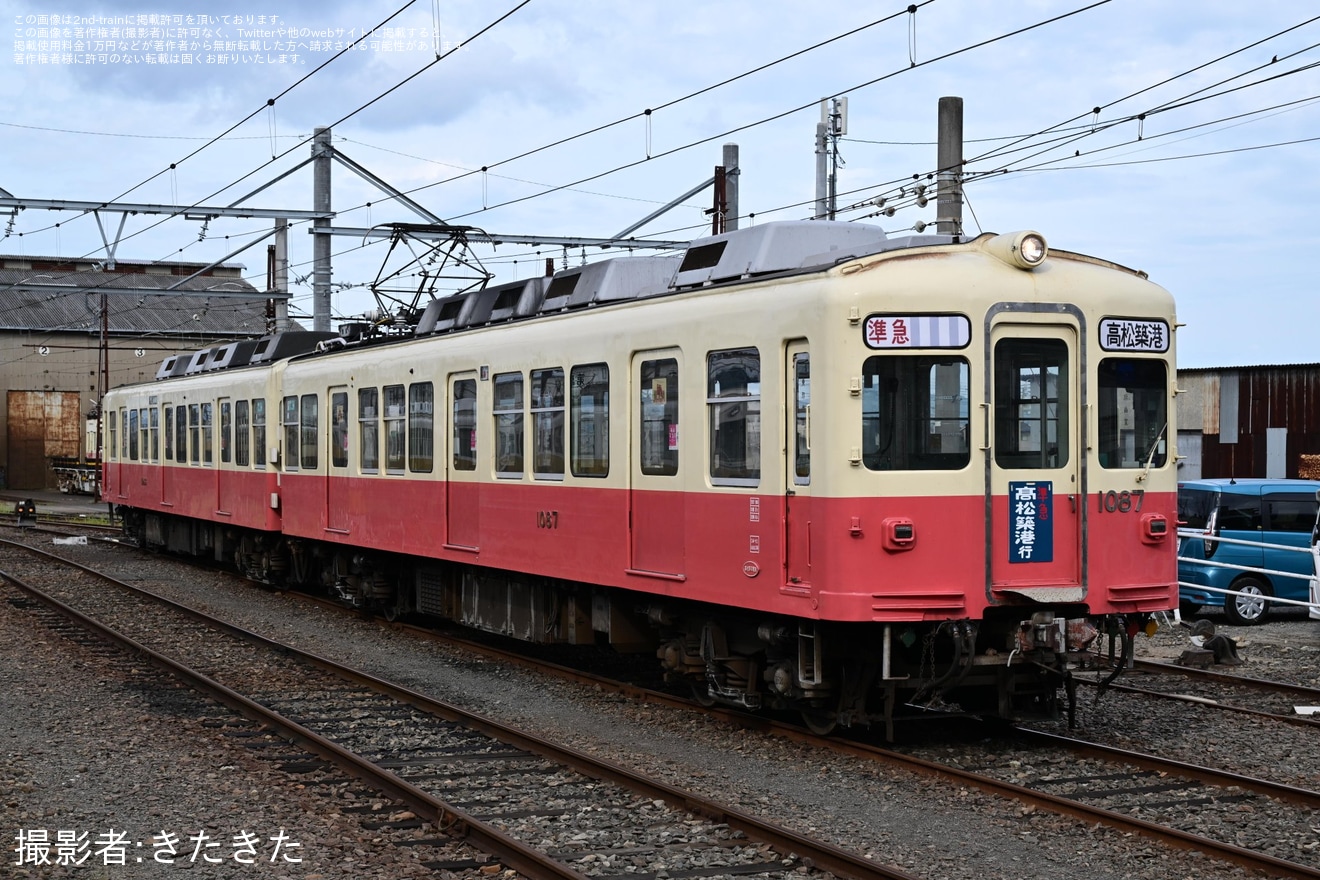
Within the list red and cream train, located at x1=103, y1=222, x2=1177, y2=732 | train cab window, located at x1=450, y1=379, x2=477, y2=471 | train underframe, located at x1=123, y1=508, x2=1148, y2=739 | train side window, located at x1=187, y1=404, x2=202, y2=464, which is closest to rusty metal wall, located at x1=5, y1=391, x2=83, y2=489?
train side window, located at x1=187, y1=404, x2=202, y2=464

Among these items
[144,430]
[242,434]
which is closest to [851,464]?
[242,434]

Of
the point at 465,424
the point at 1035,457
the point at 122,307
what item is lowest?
the point at 1035,457

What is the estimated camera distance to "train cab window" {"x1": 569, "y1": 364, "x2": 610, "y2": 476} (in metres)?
10.8

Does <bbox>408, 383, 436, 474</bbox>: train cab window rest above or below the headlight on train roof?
below

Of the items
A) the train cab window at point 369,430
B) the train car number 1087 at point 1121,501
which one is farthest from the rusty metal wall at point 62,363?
the train car number 1087 at point 1121,501

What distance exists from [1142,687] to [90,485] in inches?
1949

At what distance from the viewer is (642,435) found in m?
10.4

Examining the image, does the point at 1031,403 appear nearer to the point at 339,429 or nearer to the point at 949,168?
the point at 949,168

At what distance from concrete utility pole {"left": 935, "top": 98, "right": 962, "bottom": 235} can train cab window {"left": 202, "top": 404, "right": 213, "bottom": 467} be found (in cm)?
1074

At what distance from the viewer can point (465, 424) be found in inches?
517

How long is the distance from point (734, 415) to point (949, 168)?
8.45 metres

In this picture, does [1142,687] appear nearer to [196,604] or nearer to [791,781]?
[791,781]

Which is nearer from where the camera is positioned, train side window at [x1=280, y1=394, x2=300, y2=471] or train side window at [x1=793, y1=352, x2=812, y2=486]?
train side window at [x1=793, y1=352, x2=812, y2=486]

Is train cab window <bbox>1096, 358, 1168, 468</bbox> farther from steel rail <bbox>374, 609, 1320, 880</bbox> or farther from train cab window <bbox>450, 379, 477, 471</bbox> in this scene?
train cab window <bbox>450, 379, 477, 471</bbox>
